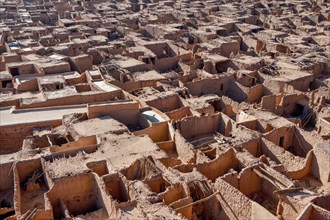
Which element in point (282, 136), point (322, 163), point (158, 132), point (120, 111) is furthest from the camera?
point (120, 111)

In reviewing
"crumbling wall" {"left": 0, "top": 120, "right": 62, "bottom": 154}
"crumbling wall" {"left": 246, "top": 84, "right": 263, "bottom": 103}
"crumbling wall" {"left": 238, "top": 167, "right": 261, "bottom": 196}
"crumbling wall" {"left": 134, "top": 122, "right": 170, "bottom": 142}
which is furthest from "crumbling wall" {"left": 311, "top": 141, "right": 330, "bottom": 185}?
"crumbling wall" {"left": 0, "top": 120, "right": 62, "bottom": 154}

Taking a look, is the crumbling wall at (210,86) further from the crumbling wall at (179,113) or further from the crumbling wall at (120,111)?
the crumbling wall at (120,111)

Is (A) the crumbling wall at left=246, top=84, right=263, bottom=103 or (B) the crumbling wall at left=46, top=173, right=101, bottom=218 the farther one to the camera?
(A) the crumbling wall at left=246, top=84, right=263, bottom=103

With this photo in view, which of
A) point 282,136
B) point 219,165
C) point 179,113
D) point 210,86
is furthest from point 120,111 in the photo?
point 282,136

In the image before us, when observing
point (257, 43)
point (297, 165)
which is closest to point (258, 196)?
point (297, 165)

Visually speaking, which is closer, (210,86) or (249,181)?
(249,181)

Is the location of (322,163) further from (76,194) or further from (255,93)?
(76,194)

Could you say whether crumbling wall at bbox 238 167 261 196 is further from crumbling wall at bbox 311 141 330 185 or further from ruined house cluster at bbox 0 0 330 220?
crumbling wall at bbox 311 141 330 185

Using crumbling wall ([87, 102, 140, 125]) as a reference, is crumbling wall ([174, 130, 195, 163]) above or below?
below

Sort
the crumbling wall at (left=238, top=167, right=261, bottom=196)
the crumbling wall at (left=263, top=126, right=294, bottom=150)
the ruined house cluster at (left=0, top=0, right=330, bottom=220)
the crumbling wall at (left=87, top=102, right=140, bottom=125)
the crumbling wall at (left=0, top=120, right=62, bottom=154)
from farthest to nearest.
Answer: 1. the crumbling wall at (left=87, top=102, right=140, bottom=125)
2. the crumbling wall at (left=0, top=120, right=62, bottom=154)
3. the crumbling wall at (left=263, top=126, right=294, bottom=150)
4. the crumbling wall at (left=238, top=167, right=261, bottom=196)
5. the ruined house cluster at (left=0, top=0, right=330, bottom=220)
